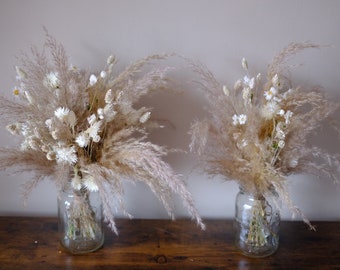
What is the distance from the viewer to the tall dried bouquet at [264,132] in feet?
3.46

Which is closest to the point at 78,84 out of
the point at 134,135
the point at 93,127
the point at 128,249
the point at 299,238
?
the point at 93,127

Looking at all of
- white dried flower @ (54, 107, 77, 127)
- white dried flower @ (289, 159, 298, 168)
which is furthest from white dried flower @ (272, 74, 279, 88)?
white dried flower @ (54, 107, 77, 127)

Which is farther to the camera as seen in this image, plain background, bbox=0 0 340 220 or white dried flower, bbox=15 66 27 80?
plain background, bbox=0 0 340 220

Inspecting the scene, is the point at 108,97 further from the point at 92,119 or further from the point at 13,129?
the point at 13,129

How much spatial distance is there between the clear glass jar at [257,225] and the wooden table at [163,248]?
0.11 feet

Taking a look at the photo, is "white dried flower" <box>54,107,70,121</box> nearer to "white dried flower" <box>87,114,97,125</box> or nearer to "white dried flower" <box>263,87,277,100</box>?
"white dried flower" <box>87,114,97,125</box>

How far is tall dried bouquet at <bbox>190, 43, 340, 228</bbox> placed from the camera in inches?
41.5

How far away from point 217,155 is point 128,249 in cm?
46

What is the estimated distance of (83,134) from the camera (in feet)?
3.25

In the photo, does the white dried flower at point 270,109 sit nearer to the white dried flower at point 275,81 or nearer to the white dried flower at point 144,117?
the white dried flower at point 275,81

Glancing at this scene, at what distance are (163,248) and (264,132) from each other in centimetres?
54

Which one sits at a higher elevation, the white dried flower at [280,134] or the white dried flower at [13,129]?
the white dried flower at [13,129]

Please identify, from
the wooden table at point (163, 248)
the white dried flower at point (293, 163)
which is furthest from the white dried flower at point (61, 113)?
the white dried flower at point (293, 163)

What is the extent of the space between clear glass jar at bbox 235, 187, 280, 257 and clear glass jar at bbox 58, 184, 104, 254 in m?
0.51
